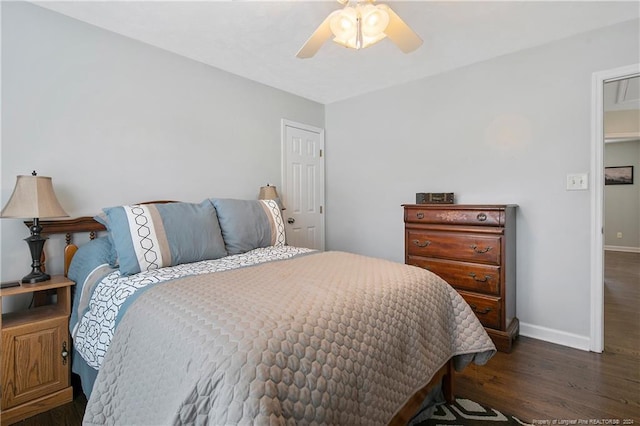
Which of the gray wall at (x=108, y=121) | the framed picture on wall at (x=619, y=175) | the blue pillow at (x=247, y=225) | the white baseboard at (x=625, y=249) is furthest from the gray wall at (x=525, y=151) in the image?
the white baseboard at (x=625, y=249)

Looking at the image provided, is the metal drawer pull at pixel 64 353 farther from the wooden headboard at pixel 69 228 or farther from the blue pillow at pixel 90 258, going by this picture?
the wooden headboard at pixel 69 228

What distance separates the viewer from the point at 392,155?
350 cm

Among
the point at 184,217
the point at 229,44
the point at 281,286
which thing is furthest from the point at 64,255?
the point at 229,44

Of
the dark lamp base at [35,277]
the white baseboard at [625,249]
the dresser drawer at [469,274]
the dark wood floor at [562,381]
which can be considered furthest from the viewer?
the white baseboard at [625,249]

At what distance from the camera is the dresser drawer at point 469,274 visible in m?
2.36

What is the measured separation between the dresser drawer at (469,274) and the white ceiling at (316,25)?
Answer: 1803mm

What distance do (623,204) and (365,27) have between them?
729cm

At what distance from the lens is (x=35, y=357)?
65.4 inches

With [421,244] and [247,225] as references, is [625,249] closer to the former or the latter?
[421,244]

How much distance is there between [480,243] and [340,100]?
2.50 metres

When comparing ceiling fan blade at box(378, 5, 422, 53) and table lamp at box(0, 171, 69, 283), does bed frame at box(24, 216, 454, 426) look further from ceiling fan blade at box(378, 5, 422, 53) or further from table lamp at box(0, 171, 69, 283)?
ceiling fan blade at box(378, 5, 422, 53)

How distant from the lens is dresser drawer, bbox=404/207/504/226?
235 cm

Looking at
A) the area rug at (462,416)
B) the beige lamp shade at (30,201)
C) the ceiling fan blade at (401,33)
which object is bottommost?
the area rug at (462,416)

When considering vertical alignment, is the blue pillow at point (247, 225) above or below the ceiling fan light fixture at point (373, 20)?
below
